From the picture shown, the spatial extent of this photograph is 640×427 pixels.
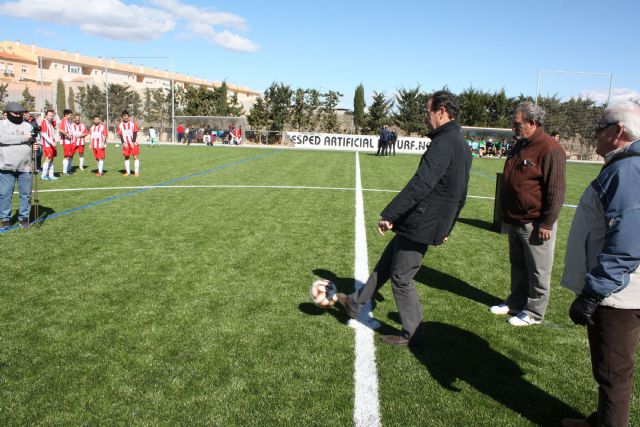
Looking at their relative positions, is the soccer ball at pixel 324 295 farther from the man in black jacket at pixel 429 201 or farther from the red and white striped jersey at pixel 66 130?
the red and white striped jersey at pixel 66 130

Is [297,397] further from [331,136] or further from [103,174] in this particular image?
[331,136]

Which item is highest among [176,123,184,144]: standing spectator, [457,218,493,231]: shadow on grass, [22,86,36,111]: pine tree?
[22,86,36,111]: pine tree

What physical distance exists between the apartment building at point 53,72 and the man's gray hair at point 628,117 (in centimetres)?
6529

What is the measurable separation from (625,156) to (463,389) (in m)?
1.87

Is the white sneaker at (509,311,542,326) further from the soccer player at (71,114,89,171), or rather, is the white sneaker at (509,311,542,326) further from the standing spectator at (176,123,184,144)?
the standing spectator at (176,123,184,144)

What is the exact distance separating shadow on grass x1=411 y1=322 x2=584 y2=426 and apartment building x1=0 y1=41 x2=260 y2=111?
211 feet

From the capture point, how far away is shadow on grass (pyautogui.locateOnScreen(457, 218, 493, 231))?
8961 mm

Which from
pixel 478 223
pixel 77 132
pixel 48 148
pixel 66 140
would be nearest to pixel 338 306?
pixel 478 223

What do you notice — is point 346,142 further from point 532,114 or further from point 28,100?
point 28,100

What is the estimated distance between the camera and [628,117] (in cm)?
231

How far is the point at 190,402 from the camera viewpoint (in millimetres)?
2914

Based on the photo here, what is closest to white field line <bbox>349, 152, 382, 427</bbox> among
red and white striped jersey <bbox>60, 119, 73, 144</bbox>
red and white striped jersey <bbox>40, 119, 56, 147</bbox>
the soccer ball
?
the soccer ball

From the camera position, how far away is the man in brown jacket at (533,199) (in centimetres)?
412

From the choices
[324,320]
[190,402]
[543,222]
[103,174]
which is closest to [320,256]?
[324,320]
